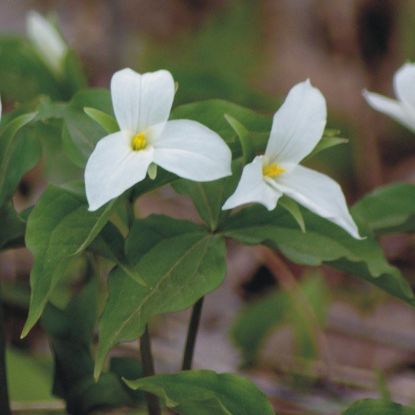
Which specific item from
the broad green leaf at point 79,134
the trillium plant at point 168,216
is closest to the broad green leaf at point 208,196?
the trillium plant at point 168,216

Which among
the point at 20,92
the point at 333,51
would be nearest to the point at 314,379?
the point at 20,92

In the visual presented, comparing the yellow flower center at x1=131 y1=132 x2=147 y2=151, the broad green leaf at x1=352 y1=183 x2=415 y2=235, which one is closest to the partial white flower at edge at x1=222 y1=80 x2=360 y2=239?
the yellow flower center at x1=131 y1=132 x2=147 y2=151

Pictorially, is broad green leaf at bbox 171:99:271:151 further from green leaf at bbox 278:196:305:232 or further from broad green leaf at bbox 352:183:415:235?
broad green leaf at bbox 352:183:415:235

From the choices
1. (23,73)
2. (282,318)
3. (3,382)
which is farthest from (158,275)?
(282,318)

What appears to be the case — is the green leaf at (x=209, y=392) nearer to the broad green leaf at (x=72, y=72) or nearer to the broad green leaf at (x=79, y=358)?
the broad green leaf at (x=79, y=358)

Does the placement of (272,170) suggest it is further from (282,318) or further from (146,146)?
(282,318)

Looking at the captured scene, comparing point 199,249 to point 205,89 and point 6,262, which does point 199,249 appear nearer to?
point 205,89
